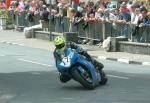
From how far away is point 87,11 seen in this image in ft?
104

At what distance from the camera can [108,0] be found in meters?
33.2

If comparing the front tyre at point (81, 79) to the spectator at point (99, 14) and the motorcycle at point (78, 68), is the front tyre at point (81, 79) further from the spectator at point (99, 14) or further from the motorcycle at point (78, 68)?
the spectator at point (99, 14)

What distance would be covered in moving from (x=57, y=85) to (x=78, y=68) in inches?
64.4

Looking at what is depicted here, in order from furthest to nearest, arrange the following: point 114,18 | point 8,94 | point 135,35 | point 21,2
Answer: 1. point 21,2
2. point 114,18
3. point 135,35
4. point 8,94

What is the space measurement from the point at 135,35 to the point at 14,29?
19104 mm

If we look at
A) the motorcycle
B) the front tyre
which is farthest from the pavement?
the front tyre

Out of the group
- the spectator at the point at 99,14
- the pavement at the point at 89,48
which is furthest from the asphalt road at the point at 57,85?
the spectator at the point at 99,14

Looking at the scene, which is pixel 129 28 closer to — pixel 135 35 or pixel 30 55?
pixel 135 35

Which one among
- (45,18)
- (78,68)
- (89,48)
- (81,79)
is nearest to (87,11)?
(89,48)

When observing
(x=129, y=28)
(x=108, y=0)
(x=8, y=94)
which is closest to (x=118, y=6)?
(x=108, y=0)

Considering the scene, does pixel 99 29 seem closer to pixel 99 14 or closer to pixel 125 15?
pixel 99 14

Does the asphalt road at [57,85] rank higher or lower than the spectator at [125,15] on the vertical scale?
lower

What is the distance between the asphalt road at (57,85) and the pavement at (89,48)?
72 cm

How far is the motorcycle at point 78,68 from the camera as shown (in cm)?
1648
